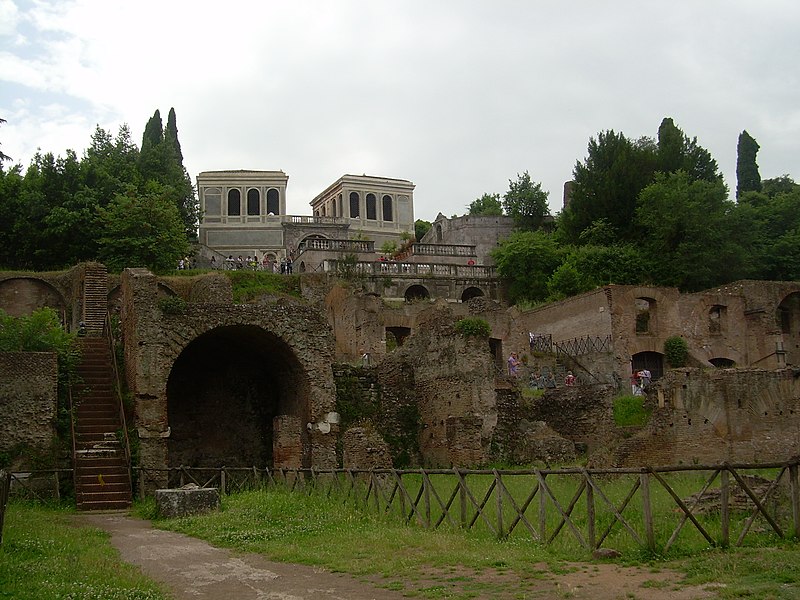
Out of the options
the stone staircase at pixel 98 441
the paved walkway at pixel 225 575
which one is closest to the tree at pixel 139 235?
the stone staircase at pixel 98 441

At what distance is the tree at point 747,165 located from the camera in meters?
63.3

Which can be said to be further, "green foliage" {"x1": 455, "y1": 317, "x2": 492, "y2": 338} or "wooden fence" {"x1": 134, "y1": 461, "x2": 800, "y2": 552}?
"green foliage" {"x1": 455, "y1": 317, "x2": 492, "y2": 338}

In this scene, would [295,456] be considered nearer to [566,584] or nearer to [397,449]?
[397,449]

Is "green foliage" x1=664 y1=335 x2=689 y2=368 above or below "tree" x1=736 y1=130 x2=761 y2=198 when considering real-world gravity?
below

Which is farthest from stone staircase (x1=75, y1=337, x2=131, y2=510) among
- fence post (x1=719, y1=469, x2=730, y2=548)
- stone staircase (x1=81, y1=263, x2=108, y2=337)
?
fence post (x1=719, y1=469, x2=730, y2=548)

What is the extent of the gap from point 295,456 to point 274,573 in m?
12.6

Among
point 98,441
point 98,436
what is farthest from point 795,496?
point 98,436

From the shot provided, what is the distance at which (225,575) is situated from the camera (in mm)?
11875

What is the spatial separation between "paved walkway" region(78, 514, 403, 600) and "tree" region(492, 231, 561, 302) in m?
39.2

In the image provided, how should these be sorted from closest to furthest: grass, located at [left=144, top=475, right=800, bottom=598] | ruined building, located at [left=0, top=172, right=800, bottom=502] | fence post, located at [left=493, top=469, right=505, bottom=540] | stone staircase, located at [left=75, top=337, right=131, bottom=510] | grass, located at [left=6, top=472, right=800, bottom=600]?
1. grass, located at [left=6, top=472, right=800, bottom=600]
2. grass, located at [left=144, top=475, right=800, bottom=598]
3. fence post, located at [left=493, top=469, right=505, bottom=540]
4. stone staircase, located at [left=75, top=337, right=131, bottom=510]
5. ruined building, located at [left=0, top=172, right=800, bottom=502]

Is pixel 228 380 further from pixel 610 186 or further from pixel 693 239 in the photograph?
pixel 610 186

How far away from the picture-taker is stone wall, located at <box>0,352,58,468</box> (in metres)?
22.2

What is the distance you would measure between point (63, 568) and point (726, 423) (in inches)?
759

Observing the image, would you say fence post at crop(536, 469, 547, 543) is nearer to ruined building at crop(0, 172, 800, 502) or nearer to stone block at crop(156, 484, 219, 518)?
stone block at crop(156, 484, 219, 518)
